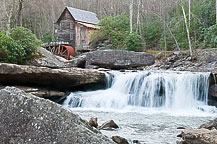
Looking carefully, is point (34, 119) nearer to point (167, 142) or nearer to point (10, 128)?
point (10, 128)

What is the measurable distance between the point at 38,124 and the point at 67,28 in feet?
100.0

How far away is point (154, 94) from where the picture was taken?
11484mm

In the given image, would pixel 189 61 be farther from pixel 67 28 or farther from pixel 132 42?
pixel 67 28

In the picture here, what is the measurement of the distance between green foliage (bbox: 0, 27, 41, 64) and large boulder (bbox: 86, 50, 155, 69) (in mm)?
4680

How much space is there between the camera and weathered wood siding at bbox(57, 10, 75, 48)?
30.8 meters

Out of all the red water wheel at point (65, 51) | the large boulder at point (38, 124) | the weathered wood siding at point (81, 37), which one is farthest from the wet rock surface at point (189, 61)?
the large boulder at point (38, 124)

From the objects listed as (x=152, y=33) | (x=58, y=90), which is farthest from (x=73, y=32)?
(x=58, y=90)

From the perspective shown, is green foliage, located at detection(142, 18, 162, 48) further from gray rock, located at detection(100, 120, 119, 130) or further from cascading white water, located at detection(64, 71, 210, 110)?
gray rock, located at detection(100, 120, 119, 130)

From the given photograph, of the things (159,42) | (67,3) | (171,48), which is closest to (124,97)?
(171,48)

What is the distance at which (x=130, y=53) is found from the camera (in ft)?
57.2

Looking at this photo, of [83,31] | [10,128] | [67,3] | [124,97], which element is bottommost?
[124,97]

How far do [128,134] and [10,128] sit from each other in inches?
147

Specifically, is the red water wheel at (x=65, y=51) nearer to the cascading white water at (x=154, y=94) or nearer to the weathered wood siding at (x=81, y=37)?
the weathered wood siding at (x=81, y=37)

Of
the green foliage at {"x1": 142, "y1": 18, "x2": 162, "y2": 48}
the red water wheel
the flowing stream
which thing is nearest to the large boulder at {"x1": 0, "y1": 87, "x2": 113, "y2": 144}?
the flowing stream
